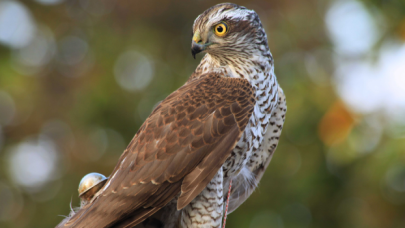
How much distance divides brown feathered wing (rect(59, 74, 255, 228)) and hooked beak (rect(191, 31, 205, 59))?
0.30 m

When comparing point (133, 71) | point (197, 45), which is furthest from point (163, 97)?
point (197, 45)

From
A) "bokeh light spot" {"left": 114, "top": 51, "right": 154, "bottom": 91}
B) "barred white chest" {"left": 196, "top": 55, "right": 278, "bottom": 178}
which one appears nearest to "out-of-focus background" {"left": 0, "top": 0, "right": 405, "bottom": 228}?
"bokeh light spot" {"left": 114, "top": 51, "right": 154, "bottom": 91}

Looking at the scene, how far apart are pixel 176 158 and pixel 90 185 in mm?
618

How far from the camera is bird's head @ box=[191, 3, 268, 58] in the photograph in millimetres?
2750

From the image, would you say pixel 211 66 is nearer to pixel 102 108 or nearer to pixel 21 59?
pixel 102 108

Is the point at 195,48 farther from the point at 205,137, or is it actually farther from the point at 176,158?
the point at 176,158

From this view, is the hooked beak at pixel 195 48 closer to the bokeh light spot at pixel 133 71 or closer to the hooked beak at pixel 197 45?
the hooked beak at pixel 197 45

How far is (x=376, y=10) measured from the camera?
6.39 meters

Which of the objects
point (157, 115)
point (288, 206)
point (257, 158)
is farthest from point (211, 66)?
point (288, 206)

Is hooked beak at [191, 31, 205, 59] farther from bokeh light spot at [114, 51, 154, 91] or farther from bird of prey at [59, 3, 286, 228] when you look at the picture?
bokeh light spot at [114, 51, 154, 91]

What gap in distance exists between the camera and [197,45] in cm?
276

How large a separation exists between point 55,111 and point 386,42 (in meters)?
6.99

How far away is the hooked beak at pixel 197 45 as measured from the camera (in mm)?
2752

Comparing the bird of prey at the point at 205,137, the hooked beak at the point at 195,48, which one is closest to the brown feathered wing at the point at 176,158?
the bird of prey at the point at 205,137
